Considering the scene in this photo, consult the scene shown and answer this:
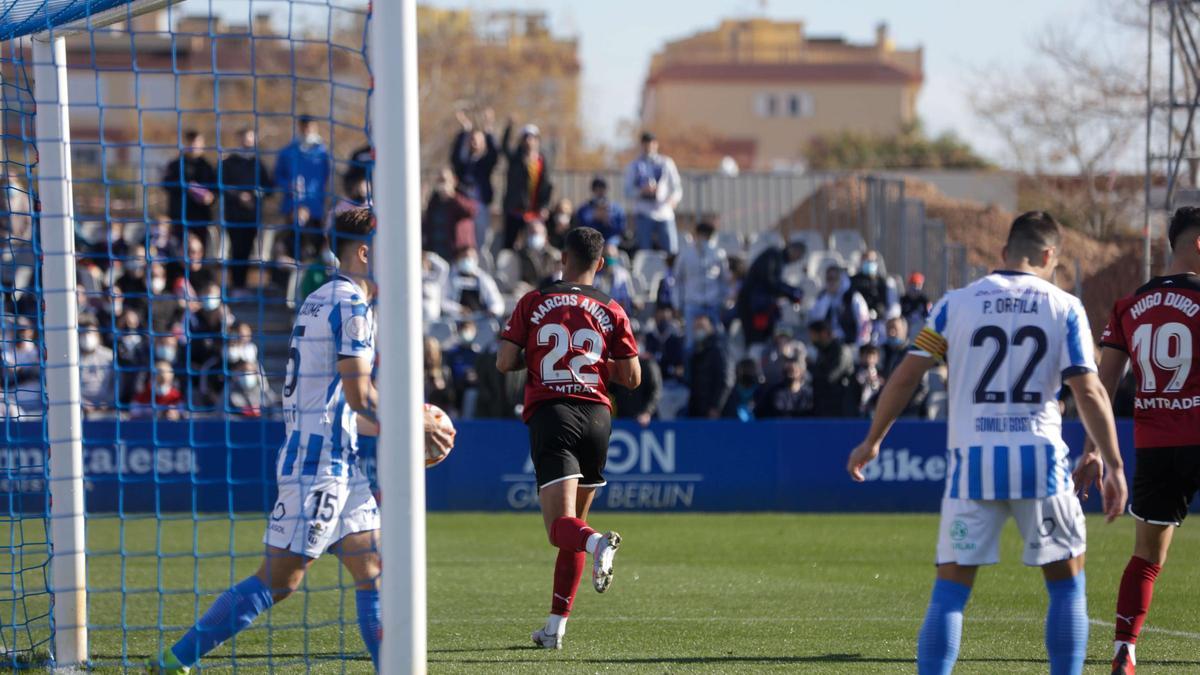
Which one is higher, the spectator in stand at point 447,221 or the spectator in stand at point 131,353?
the spectator in stand at point 447,221

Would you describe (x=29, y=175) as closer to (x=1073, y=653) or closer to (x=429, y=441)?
(x=429, y=441)

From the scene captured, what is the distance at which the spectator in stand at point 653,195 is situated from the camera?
2092cm

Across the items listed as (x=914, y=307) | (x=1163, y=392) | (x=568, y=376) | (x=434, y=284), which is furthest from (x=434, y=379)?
(x=1163, y=392)

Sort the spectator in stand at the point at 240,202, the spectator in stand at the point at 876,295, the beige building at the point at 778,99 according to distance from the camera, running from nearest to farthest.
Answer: the spectator in stand at the point at 240,202 < the spectator in stand at the point at 876,295 < the beige building at the point at 778,99

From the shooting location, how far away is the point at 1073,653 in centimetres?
545

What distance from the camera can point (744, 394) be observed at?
18.0 meters

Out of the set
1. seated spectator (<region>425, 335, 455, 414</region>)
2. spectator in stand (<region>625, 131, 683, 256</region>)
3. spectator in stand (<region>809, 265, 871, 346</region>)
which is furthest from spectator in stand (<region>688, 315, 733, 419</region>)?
spectator in stand (<region>625, 131, 683, 256</region>)

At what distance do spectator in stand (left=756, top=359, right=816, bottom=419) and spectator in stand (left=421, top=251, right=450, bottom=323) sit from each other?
466 centimetres

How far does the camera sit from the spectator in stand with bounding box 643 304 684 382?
18422 millimetres

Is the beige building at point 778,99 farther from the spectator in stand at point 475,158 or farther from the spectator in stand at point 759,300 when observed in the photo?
the spectator in stand at point 759,300

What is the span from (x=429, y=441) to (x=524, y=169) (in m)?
15.6

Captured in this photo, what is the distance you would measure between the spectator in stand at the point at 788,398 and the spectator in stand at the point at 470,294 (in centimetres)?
426

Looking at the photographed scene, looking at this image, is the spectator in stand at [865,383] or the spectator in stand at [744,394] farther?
the spectator in stand at [744,394]

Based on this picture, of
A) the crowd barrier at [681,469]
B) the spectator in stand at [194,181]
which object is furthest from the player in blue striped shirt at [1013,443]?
the spectator in stand at [194,181]
